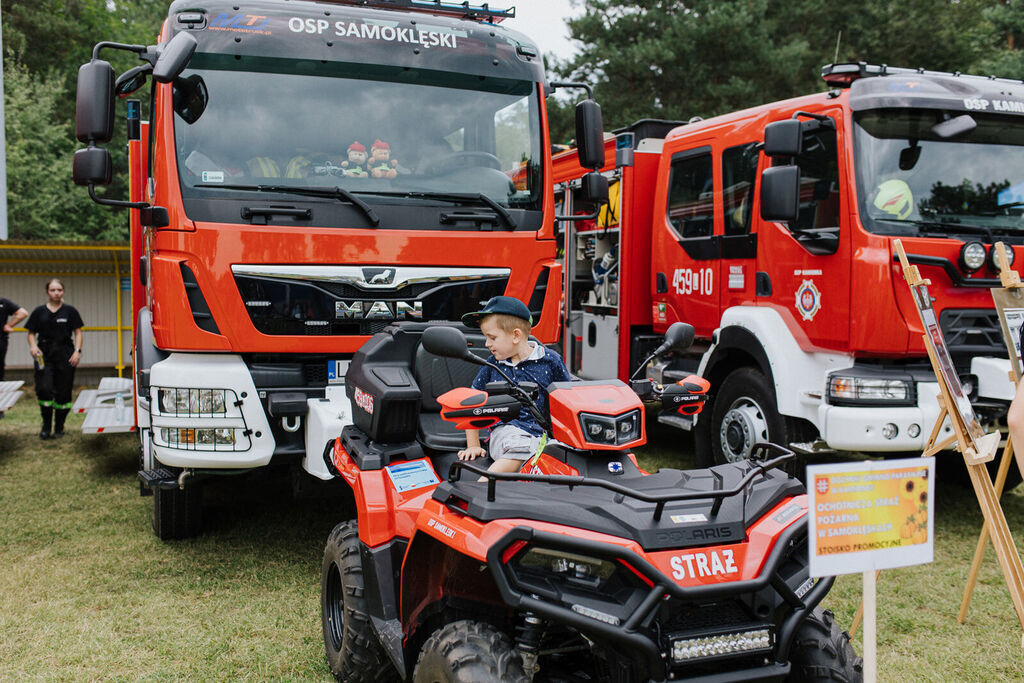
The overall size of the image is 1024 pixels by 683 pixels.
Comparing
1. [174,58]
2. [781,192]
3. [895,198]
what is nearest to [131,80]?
[174,58]

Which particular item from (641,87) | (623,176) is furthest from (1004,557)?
(641,87)

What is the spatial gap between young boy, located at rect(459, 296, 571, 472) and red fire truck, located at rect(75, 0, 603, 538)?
1359 mm

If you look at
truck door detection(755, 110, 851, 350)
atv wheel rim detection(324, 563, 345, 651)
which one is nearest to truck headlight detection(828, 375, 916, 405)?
truck door detection(755, 110, 851, 350)

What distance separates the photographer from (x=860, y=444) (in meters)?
5.52

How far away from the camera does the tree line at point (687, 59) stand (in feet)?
66.9

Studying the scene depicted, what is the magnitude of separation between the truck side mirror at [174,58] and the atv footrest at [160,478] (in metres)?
2.18

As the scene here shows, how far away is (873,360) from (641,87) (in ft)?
56.5

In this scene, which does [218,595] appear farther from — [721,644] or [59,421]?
[59,421]

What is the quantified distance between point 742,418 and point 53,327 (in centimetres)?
738

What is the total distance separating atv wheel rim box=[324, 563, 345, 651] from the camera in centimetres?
A: 367

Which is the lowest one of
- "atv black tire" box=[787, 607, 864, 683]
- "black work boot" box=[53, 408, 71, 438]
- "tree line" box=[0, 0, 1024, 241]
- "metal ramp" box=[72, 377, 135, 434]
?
"black work boot" box=[53, 408, 71, 438]

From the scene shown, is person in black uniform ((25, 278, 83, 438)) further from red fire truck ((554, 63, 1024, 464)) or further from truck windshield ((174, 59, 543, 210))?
red fire truck ((554, 63, 1024, 464))

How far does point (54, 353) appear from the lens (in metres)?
9.52

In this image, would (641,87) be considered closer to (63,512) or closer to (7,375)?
(7,375)
